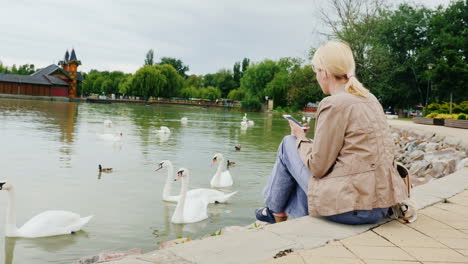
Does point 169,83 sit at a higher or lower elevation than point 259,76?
lower

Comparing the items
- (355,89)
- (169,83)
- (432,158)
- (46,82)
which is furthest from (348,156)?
(46,82)

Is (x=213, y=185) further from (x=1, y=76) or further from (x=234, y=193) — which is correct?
(x=1, y=76)

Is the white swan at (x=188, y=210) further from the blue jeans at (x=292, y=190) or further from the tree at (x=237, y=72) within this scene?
the tree at (x=237, y=72)

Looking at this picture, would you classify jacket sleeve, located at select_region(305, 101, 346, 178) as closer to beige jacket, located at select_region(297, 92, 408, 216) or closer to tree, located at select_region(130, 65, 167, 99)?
beige jacket, located at select_region(297, 92, 408, 216)

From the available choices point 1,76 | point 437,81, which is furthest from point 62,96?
point 437,81

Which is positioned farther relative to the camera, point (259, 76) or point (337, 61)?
point (259, 76)

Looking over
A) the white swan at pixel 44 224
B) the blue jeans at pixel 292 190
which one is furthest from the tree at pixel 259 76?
the blue jeans at pixel 292 190

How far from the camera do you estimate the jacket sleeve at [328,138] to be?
274 cm

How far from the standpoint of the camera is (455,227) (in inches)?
124

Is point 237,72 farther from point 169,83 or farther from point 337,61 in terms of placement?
point 337,61

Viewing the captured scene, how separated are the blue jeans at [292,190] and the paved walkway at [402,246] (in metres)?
0.12

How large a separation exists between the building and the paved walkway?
76267 mm

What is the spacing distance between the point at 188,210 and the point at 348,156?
4.02m

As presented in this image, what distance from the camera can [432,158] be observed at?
10.5m
